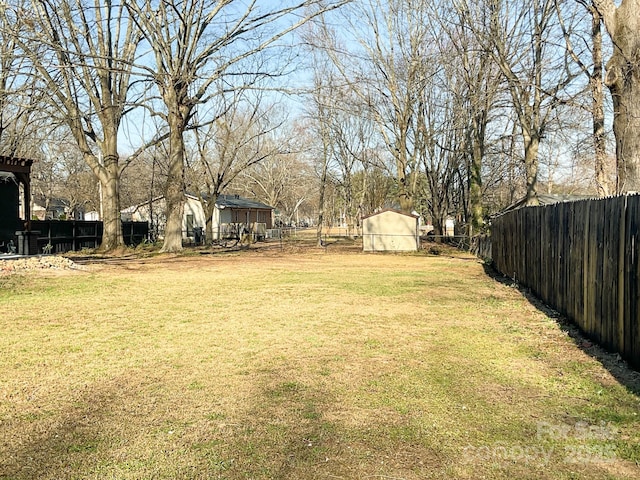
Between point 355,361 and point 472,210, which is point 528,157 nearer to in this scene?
point 472,210

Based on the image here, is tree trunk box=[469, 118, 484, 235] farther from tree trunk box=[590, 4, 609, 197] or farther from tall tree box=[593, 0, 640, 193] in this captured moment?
tall tree box=[593, 0, 640, 193]

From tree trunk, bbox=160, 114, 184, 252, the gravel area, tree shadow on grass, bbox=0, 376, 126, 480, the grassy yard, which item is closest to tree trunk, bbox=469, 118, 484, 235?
tree trunk, bbox=160, 114, 184, 252

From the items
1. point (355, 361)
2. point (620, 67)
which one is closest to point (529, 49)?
point (620, 67)

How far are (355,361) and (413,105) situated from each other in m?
25.8

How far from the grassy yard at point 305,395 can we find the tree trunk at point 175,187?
1359 cm

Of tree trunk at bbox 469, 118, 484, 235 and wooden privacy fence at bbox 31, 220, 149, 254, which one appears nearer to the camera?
wooden privacy fence at bbox 31, 220, 149, 254

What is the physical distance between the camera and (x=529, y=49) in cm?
1845

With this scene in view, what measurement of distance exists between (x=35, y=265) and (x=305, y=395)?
11.8m

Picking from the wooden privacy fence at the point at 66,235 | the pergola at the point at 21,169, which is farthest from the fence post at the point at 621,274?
the wooden privacy fence at the point at 66,235

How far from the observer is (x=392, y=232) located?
27.9 m

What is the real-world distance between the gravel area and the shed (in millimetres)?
16525

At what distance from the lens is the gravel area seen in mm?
12773

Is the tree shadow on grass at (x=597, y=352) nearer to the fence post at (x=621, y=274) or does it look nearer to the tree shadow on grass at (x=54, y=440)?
the fence post at (x=621, y=274)

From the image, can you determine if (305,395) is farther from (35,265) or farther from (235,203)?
(235,203)
